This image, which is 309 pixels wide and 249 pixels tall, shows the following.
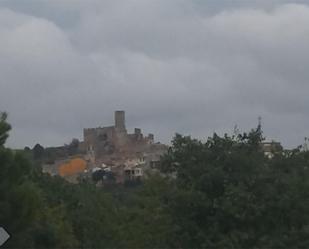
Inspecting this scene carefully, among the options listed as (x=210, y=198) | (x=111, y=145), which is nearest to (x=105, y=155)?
(x=111, y=145)

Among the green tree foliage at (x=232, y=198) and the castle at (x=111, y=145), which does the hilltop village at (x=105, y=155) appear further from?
the green tree foliage at (x=232, y=198)

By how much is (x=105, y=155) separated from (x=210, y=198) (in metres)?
106

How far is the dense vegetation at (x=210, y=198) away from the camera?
35969 mm

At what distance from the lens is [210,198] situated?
3659 cm

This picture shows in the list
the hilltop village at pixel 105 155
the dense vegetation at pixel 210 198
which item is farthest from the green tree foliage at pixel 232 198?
the hilltop village at pixel 105 155

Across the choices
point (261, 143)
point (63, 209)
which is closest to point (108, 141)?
point (63, 209)

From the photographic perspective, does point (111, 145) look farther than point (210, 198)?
Yes

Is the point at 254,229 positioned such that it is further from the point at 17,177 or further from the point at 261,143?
the point at 17,177

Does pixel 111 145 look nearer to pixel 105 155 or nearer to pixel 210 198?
pixel 105 155

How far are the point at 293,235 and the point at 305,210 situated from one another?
137 centimetres

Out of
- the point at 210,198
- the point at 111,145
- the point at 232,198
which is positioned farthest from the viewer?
the point at 111,145

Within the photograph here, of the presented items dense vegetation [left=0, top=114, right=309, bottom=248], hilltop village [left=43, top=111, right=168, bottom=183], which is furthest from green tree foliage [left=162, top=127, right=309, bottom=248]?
hilltop village [left=43, top=111, right=168, bottom=183]

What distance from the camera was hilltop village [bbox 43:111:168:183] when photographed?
110119 millimetres

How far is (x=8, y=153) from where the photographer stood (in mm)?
35938
